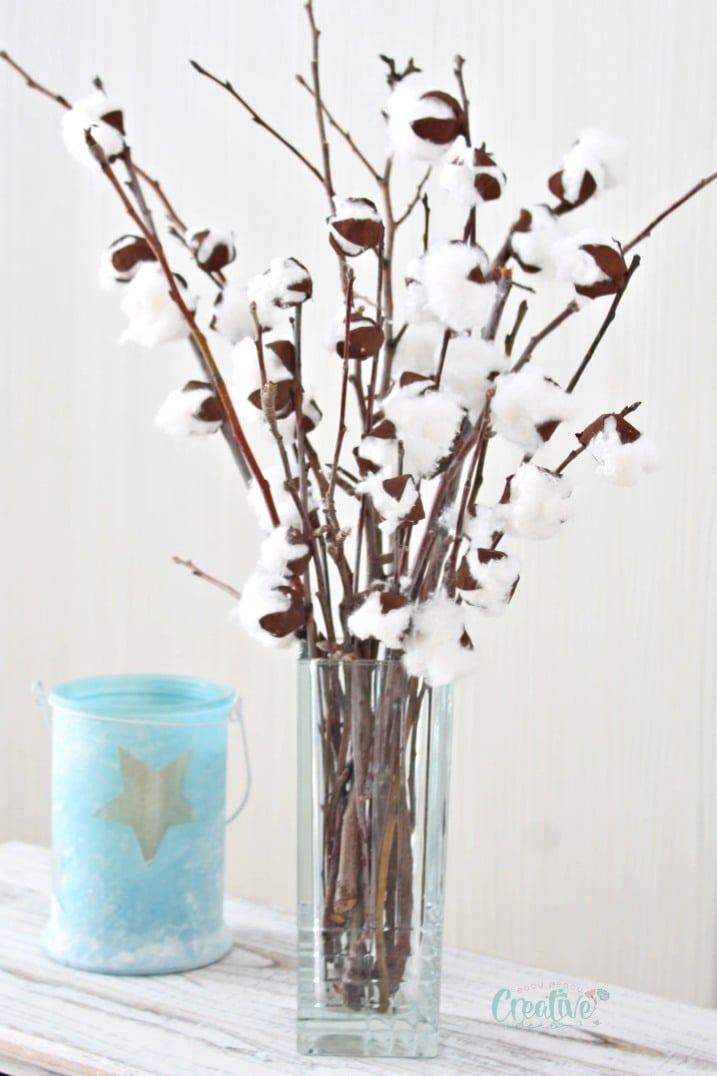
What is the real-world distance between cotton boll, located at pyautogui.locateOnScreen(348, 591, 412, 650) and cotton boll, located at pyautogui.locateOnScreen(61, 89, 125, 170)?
1.12 ft

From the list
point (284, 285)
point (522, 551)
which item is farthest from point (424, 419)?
point (522, 551)

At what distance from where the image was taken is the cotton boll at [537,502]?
0.76 meters

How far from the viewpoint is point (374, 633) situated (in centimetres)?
81

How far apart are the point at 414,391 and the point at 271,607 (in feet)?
0.57

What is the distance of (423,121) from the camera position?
0.78 m

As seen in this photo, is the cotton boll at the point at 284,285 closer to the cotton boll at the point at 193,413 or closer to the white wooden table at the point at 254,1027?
the cotton boll at the point at 193,413

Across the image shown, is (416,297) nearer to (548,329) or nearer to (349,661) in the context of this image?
(548,329)

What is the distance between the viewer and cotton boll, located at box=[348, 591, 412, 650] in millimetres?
805

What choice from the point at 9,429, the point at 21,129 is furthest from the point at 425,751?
the point at 21,129

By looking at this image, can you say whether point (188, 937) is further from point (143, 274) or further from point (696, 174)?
point (696, 174)

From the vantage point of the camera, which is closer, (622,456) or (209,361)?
(622,456)

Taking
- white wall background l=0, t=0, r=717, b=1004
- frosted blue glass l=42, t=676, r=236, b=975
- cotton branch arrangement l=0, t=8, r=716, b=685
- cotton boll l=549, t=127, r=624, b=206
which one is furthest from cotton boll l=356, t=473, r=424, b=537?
white wall background l=0, t=0, r=717, b=1004

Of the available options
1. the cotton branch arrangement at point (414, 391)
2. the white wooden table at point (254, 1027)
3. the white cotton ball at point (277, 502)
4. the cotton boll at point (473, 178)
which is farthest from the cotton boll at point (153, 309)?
the white wooden table at point (254, 1027)

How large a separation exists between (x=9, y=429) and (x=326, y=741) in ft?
3.07
